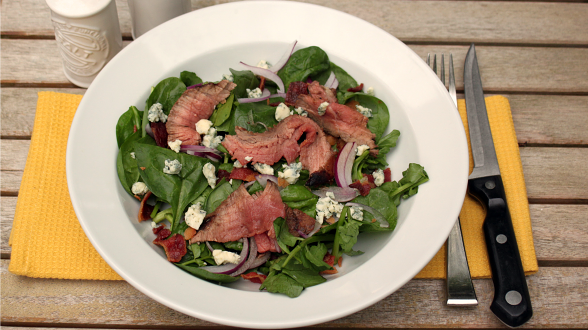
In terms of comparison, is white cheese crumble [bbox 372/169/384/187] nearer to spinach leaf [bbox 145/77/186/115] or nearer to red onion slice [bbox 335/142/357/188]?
red onion slice [bbox 335/142/357/188]

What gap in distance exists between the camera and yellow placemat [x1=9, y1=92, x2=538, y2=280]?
2.08 m

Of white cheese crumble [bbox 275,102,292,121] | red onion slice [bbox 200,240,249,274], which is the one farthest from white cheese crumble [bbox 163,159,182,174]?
white cheese crumble [bbox 275,102,292,121]

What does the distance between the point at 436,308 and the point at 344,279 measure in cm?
67

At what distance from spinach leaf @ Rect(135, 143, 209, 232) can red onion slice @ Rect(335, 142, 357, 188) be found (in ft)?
2.20

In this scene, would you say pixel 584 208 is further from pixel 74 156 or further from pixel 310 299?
pixel 74 156

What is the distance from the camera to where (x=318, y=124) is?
2227 mm

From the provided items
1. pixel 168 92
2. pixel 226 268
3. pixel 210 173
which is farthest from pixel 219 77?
pixel 226 268

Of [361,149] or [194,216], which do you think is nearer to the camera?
[194,216]

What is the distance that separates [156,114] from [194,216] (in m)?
0.57

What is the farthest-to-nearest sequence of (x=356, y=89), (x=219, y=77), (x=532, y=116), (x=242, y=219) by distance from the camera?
1. (x=532, y=116)
2. (x=219, y=77)
3. (x=356, y=89)
4. (x=242, y=219)

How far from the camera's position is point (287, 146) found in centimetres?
209

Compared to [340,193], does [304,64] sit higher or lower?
higher

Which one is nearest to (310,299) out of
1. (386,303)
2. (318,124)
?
(386,303)

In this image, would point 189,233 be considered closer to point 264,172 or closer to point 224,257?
point 224,257
